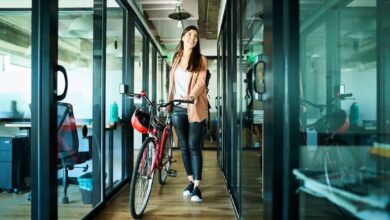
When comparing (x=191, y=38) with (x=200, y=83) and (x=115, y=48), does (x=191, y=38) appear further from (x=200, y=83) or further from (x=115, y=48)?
(x=115, y=48)

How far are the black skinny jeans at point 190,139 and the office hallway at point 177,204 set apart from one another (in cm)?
30

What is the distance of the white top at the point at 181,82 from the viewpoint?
2.99 m

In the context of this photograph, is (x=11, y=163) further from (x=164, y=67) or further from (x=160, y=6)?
(x=164, y=67)

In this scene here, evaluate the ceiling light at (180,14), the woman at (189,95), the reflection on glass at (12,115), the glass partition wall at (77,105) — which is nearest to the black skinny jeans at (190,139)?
the woman at (189,95)

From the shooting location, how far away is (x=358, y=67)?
219 cm

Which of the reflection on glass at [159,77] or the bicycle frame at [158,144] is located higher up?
the reflection on glass at [159,77]

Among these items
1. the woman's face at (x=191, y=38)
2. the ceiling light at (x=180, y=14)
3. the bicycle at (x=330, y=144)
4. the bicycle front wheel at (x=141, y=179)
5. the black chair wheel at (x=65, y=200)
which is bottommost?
the black chair wheel at (x=65, y=200)

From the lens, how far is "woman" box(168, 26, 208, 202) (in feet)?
9.61

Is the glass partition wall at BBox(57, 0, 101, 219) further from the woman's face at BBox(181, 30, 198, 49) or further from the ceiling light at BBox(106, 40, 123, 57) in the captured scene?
the woman's face at BBox(181, 30, 198, 49)

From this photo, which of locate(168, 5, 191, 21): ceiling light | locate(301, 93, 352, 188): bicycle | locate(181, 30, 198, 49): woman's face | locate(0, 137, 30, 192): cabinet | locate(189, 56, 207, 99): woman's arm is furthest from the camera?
locate(168, 5, 191, 21): ceiling light

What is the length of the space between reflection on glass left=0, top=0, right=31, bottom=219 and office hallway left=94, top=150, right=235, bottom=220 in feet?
2.36

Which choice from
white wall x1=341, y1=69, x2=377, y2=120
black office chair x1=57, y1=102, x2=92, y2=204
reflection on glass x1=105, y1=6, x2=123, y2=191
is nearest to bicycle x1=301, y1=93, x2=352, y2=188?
white wall x1=341, y1=69, x2=377, y2=120

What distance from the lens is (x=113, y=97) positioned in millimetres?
3496

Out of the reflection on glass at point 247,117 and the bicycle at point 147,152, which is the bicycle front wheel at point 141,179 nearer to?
the bicycle at point 147,152
